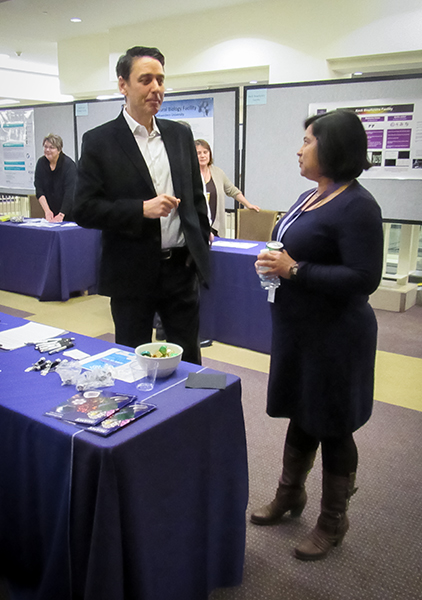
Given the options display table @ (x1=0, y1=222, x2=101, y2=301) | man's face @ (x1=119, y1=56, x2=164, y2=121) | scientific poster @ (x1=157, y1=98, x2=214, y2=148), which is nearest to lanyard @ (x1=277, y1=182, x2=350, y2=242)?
man's face @ (x1=119, y1=56, x2=164, y2=121)

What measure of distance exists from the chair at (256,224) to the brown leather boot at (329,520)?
276 centimetres

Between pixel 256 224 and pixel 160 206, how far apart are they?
2.59m

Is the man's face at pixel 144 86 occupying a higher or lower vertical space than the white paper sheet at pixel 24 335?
higher

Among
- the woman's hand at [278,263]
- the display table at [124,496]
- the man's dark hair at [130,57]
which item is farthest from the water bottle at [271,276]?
the man's dark hair at [130,57]

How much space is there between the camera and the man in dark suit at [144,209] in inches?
66.3

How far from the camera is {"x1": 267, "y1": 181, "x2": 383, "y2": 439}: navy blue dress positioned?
1.30m

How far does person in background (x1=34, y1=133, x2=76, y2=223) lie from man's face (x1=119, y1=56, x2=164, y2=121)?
3.07m

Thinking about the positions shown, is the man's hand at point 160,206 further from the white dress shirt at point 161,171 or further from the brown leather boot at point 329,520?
the brown leather boot at point 329,520

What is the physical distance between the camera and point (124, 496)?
1026 millimetres

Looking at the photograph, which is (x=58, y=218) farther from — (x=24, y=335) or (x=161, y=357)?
(x=161, y=357)

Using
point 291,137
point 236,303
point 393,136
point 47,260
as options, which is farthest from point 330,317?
point 47,260

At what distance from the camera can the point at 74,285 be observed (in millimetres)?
4574

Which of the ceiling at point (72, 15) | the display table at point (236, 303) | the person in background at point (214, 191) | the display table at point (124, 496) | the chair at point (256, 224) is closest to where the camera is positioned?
the display table at point (124, 496)

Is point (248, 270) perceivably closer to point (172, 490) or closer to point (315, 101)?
point (315, 101)
